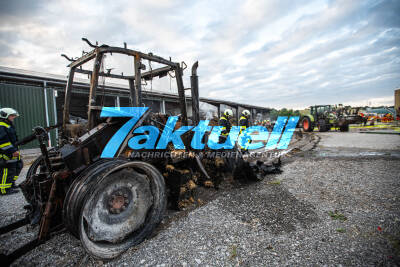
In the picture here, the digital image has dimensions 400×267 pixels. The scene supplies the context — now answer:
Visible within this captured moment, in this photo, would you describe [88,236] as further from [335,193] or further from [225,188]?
[335,193]

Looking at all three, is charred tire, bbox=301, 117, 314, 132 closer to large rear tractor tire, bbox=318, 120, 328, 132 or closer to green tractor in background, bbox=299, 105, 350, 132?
green tractor in background, bbox=299, 105, 350, 132

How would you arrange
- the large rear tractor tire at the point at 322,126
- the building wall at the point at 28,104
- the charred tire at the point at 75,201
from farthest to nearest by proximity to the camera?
the large rear tractor tire at the point at 322,126 < the building wall at the point at 28,104 < the charred tire at the point at 75,201

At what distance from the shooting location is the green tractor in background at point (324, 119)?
1673 centimetres

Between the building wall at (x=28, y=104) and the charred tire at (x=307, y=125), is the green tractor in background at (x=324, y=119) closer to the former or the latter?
the charred tire at (x=307, y=125)

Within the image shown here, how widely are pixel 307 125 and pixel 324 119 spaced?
5.40 feet

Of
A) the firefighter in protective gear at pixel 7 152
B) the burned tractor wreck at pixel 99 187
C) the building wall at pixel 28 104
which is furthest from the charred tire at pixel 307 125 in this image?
the firefighter in protective gear at pixel 7 152

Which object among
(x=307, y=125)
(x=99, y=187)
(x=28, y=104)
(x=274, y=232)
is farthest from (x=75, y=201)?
(x=307, y=125)

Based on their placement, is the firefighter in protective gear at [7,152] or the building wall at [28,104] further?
the building wall at [28,104]

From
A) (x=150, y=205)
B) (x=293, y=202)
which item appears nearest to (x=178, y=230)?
(x=150, y=205)

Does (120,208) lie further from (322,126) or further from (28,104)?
(322,126)

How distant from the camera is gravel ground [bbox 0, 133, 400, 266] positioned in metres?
2.05

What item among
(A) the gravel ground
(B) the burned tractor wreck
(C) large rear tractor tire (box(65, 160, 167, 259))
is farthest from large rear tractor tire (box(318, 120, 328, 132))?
(C) large rear tractor tire (box(65, 160, 167, 259))

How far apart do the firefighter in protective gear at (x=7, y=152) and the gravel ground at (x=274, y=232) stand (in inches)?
16.5

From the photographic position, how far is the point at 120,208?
2291 millimetres
